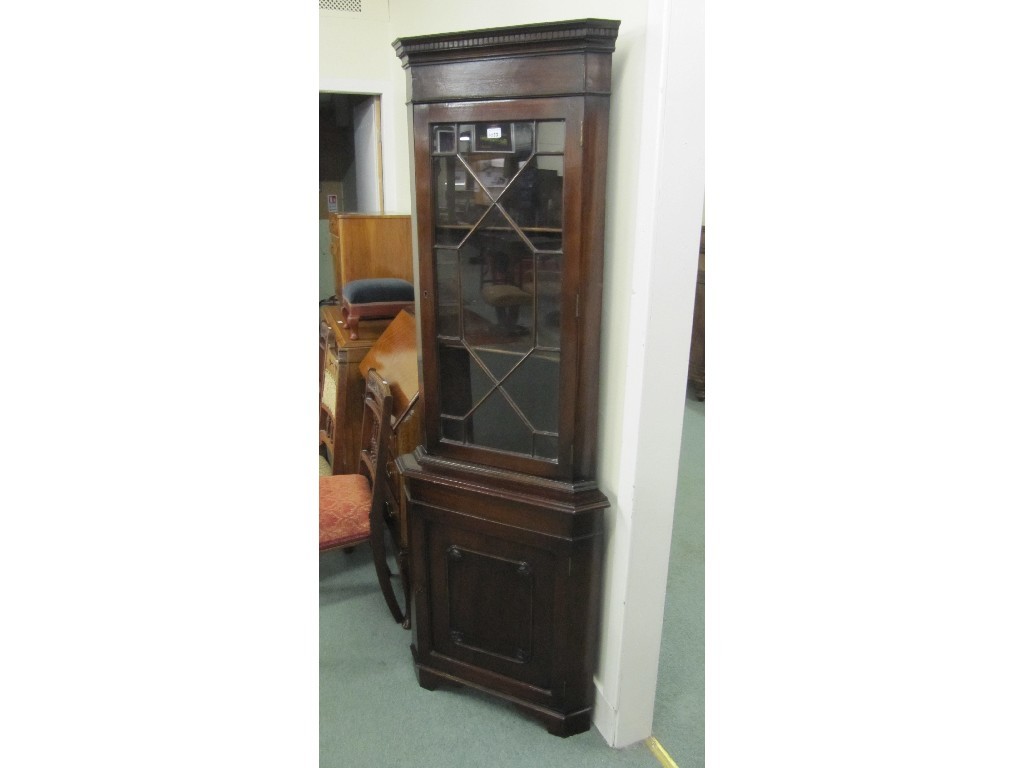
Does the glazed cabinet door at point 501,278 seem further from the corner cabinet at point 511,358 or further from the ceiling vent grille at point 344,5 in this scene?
the ceiling vent grille at point 344,5

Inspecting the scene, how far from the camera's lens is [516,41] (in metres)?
1.50

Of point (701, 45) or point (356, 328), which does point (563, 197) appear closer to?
point (701, 45)

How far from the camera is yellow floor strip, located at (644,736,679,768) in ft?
6.11

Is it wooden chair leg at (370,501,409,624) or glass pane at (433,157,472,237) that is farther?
wooden chair leg at (370,501,409,624)

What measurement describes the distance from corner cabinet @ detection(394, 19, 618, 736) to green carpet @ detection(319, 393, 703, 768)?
8cm

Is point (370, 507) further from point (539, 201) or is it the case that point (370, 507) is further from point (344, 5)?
point (344, 5)

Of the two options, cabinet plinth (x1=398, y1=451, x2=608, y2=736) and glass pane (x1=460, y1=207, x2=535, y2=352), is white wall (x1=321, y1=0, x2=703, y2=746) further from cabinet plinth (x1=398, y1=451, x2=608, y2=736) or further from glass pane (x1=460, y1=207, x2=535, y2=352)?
glass pane (x1=460, y1=207, x2=535, y2=352)

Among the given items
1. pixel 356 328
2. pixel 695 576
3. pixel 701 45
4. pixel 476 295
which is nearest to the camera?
pixel 701 45

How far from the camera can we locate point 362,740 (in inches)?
Result: 76.4

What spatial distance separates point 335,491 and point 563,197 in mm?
1513

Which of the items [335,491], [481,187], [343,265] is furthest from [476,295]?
[343,265]

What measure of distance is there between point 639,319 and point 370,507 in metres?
1.31

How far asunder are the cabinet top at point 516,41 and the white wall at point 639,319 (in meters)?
0.09

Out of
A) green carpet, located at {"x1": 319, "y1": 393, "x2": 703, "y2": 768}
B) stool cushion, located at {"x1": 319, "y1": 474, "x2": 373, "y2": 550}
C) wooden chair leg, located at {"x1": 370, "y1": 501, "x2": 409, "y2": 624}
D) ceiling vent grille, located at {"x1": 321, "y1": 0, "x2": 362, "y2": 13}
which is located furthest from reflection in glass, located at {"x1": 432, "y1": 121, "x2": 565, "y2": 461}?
ceiling vent grille, located at {"x1": 321, "y1": 0, "x2": 362, "y2": 13}
